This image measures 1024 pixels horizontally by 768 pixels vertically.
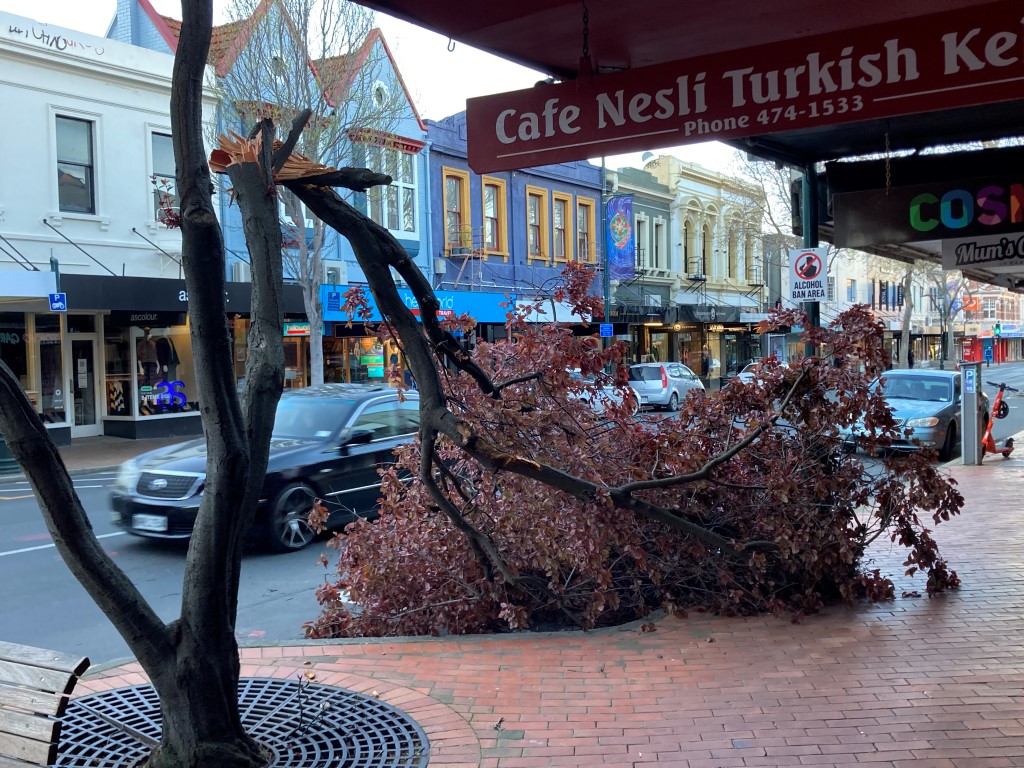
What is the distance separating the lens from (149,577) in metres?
8.29

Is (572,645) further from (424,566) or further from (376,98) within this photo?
(376,98)

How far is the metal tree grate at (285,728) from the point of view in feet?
13.3

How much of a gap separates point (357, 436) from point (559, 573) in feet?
15.0

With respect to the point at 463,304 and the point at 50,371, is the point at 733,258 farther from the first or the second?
the point at 50,371

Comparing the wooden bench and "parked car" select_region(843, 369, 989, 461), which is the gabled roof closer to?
"parked car" select_region(843, 369, 989, 461)

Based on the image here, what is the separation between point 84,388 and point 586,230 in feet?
66.2

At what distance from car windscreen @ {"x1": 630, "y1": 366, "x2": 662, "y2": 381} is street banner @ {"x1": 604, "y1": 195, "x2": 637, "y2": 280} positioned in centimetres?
531

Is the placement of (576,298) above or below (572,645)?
above

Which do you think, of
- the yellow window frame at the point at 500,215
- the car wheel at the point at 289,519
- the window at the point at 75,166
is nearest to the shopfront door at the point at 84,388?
the window at the point at 75,166

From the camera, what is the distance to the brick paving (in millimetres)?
4078

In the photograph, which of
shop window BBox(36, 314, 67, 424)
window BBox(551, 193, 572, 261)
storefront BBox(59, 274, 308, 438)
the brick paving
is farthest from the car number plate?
window BBox(551, 193, 572, 261)

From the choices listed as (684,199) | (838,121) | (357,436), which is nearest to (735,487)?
(838,121)

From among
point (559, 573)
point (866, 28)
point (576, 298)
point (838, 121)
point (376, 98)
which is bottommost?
point (559, 573)

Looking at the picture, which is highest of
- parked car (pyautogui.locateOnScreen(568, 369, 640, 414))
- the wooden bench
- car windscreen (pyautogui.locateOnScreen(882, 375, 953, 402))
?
parked car (pyautogui.locateOnScreen(568, 369, 640, 414))
